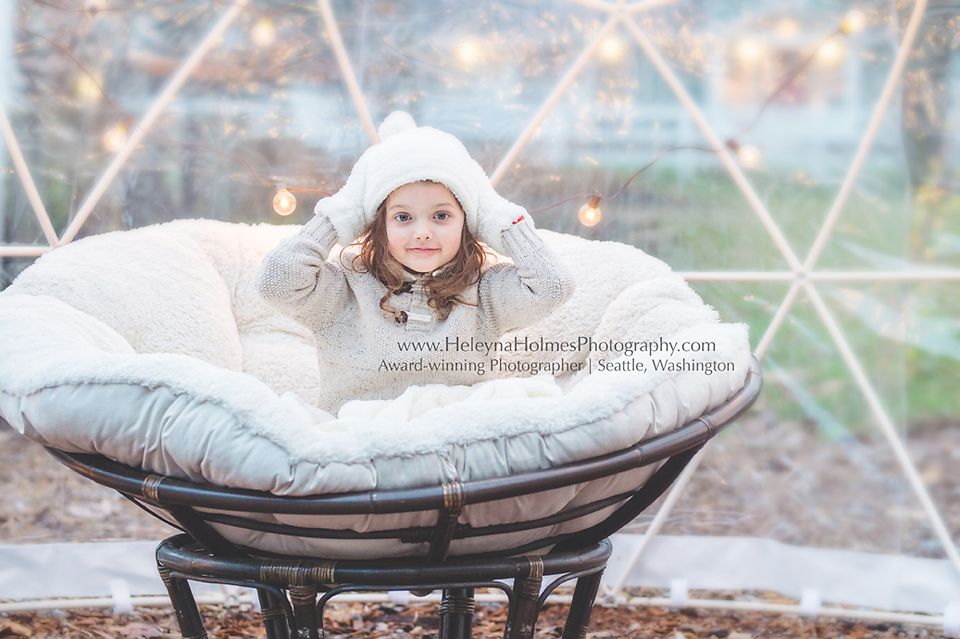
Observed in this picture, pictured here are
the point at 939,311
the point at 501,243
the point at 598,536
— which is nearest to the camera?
the point at 598,536

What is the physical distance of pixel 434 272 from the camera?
2.10 meters

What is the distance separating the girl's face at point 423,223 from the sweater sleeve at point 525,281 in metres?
0.15

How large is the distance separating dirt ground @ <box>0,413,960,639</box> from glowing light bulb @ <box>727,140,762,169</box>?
975 millimetres

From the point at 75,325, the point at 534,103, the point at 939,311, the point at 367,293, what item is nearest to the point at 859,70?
the point at 939,311

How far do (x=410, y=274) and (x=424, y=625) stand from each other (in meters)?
1.28

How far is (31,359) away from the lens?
1.49m

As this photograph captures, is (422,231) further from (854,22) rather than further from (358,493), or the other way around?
(854,22)

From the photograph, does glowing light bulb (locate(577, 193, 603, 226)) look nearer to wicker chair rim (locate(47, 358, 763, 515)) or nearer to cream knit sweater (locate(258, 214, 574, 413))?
cream knit sweater (locate(258, 214, 574, 413))

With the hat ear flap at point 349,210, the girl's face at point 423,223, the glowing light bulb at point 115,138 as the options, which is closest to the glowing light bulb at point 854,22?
the girl's face at point 423,223

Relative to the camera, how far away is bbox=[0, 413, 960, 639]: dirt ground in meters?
2.64

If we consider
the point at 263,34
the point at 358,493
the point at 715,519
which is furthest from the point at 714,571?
the point at 263,34

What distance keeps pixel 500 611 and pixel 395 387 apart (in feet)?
3.65

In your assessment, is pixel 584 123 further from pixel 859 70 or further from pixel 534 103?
pixel 859 70

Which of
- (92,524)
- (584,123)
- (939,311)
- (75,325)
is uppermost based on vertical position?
(584,123)
